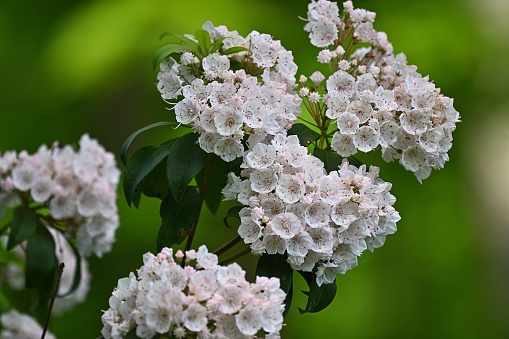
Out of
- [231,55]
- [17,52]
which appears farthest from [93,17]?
[231,55]

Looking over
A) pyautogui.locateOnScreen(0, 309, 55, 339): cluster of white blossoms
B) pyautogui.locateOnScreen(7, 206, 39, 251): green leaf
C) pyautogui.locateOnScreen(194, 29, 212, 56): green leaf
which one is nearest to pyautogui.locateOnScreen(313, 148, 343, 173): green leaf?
pyautogui.locateOnScreen(194, 29, 212, 56): green leaf

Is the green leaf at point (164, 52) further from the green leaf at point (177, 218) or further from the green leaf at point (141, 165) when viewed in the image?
the green leaf at point (177, 218)

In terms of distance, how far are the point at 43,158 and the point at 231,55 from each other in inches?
26.1

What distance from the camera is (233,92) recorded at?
1187 millimetres

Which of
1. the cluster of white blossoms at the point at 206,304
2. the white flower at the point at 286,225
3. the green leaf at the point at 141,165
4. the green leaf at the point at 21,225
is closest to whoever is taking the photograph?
the cluster of white blossoms at the point at 206,304

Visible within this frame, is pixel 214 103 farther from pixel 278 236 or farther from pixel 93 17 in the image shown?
pixel 93 17

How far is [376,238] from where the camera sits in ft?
3.93

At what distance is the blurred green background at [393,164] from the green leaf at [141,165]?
2.41 meters

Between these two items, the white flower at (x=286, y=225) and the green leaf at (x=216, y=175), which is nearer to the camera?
the white flower at (x=286, y=225)

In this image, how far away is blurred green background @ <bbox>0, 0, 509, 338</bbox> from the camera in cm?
386

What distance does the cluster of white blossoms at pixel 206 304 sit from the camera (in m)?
0.96

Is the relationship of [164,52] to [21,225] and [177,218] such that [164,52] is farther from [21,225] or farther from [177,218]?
[21,225]

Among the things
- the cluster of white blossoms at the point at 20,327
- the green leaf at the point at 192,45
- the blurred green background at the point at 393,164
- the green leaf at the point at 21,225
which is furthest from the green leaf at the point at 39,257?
the blurred green background at the point at 393,164

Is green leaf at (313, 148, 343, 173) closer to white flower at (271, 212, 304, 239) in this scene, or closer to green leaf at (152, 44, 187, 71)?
white flower at (271, 212, 304, 239)
